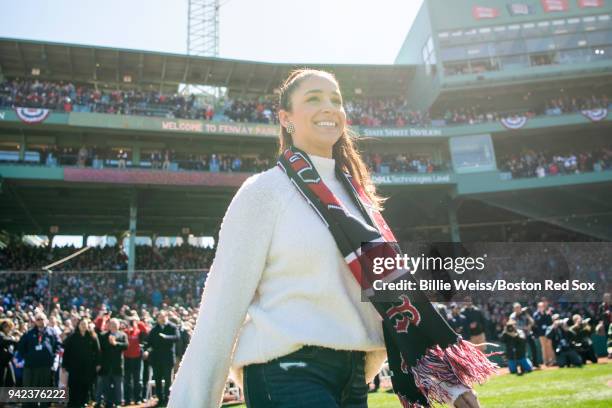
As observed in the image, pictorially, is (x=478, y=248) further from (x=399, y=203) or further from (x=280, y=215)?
(x=399, y=203)

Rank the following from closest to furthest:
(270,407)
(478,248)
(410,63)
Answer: (270,407), (478,248), (410,63)

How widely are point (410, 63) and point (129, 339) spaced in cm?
3222

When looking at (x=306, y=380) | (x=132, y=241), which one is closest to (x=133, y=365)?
(x=306, y=380)

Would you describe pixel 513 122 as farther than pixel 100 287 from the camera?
Yes

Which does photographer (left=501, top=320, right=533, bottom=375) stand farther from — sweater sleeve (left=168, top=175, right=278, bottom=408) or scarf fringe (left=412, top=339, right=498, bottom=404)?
sweater sleeve (left=168, top=175, right=278, bottom=408)

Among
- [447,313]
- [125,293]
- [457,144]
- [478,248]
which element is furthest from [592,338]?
[457,144]

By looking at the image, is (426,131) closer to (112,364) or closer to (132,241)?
(132,241)

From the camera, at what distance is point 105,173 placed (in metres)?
26.5

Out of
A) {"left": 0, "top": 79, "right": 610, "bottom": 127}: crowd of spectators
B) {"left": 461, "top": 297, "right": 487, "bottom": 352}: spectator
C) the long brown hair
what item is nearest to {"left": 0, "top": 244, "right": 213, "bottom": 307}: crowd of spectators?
{"left": 461, "top": 297, "right": 487, "bottom": 352}: spectator

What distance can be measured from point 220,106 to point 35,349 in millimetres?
23817

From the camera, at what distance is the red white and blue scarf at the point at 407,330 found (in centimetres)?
170

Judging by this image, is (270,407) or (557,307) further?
(557,307)

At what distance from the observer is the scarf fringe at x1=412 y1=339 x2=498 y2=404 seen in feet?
5.48

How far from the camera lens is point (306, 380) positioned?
1.61 m
